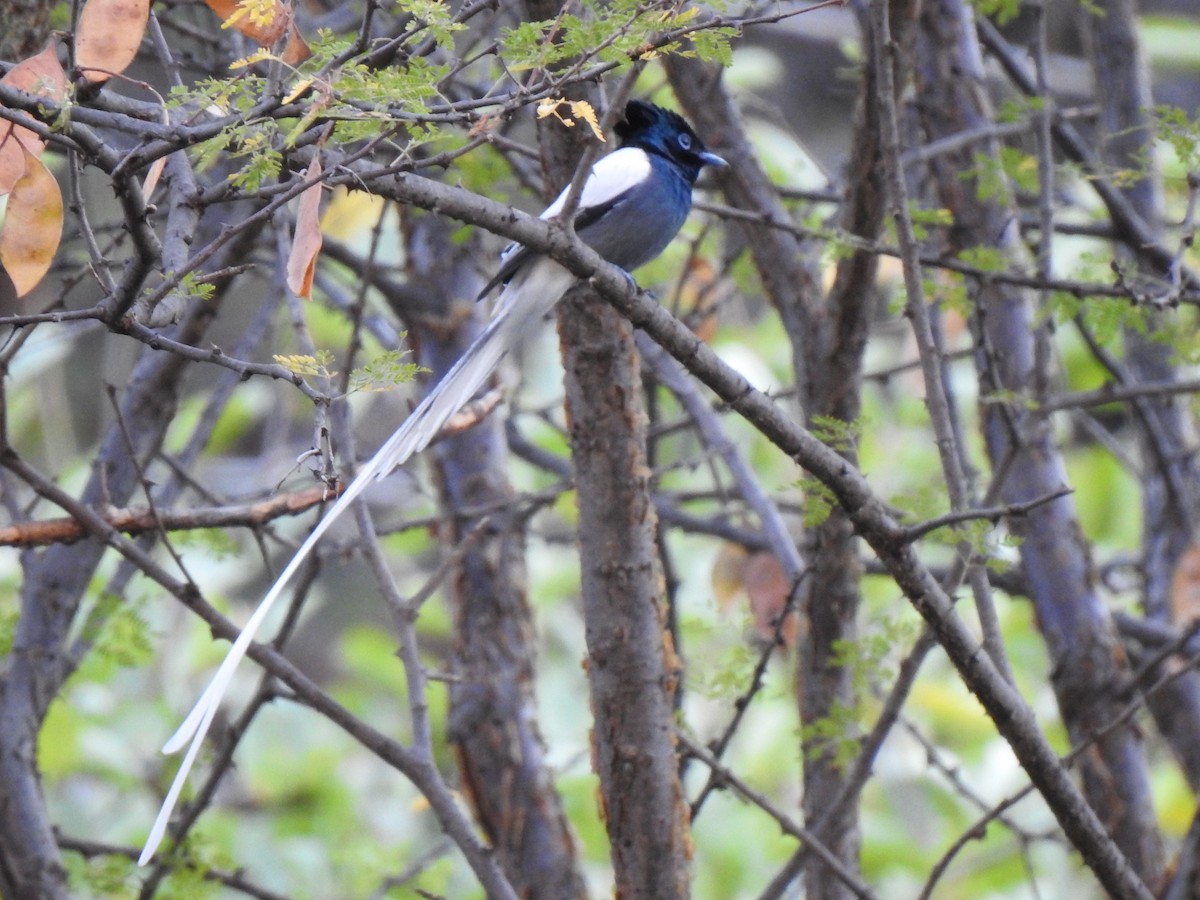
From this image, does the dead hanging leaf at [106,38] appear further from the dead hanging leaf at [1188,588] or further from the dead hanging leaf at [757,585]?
the dead hanging leaf at [1188,588]

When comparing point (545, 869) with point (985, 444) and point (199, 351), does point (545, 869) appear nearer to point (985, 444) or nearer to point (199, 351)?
point (985, 444)

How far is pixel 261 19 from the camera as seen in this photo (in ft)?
5.16

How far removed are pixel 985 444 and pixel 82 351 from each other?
28.1 ft

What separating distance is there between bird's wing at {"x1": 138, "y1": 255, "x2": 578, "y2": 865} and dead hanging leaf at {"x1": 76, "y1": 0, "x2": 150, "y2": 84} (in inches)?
25.7

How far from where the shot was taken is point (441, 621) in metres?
6.95

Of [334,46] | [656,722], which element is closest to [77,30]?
[334,46]

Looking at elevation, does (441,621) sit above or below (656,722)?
above

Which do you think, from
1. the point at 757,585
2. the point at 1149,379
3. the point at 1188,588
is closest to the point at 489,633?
the point at 757,585

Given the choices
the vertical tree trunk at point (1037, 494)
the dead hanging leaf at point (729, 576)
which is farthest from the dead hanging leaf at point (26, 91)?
the dead hanging leaf at point (729, 576)

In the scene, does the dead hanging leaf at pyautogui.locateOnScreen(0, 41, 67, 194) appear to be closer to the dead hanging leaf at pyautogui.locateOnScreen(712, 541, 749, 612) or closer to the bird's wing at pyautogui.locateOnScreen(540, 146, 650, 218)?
the bird's wing at pyautogui.locateOnScreen(540, 146, 650, 218)

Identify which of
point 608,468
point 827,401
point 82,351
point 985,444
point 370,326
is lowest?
point 608,468

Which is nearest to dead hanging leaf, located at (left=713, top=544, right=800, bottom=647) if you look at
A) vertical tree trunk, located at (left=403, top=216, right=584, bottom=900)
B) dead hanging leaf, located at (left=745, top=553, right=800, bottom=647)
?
dead hanging leaf, located at (left=745, top=553, right=800, bottom=647)

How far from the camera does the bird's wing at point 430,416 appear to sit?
5.53ft

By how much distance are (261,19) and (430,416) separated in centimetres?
101
